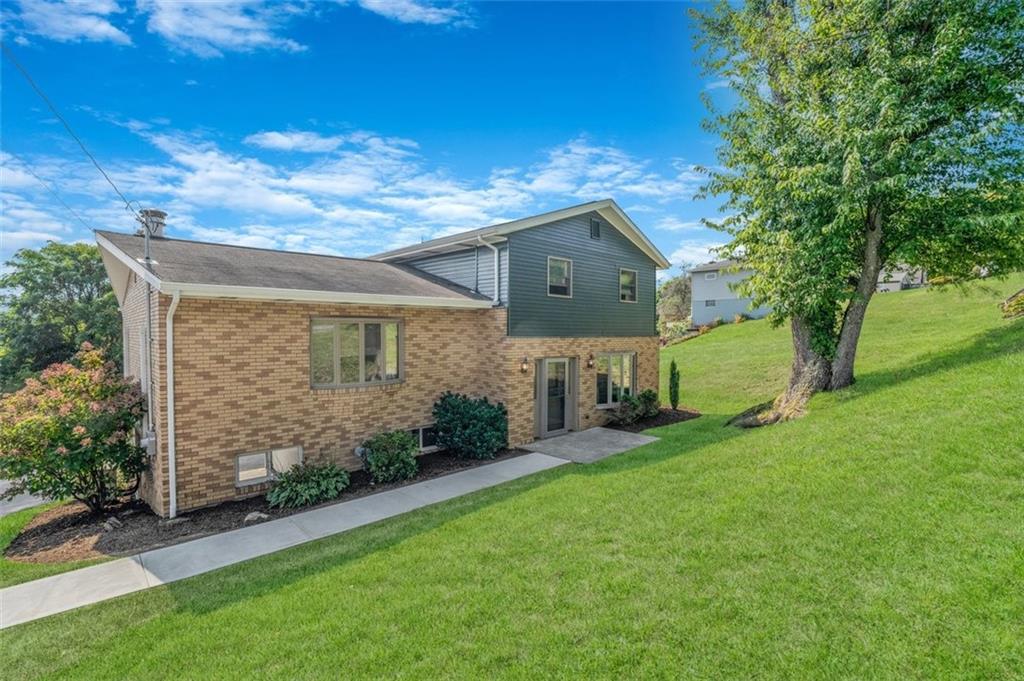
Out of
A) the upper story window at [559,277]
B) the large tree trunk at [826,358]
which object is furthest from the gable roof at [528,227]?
the large tree trunk at [826,358]

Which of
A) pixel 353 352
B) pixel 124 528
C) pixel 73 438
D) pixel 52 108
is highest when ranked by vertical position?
pixel 52 108

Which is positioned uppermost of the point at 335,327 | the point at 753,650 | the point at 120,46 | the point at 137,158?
the point at 120,46

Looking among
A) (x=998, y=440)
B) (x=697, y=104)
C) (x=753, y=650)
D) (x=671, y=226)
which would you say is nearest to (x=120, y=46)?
(x=753, y=650)

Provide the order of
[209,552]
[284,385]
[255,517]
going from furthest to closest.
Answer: [284,385], [255,517], [209,552]

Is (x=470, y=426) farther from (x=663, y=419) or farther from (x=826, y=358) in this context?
(x=826, y=358)

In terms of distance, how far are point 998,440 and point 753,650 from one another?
5499 millimetres

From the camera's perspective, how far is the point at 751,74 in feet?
39.6

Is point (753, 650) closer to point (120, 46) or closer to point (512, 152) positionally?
point (120, 46)

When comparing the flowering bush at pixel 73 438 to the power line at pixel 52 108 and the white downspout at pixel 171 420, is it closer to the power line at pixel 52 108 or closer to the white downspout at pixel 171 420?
the white downspout at pixel 171 420

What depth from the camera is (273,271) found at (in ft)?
31.7

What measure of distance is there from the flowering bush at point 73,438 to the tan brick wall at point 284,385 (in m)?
0.62

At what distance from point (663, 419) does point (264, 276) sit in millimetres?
11425

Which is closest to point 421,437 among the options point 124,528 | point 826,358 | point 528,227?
point 124,528

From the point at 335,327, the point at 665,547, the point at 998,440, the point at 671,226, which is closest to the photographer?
the point at 665,547
